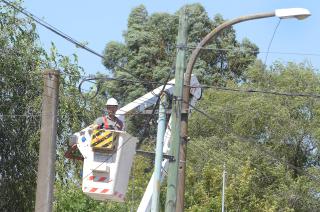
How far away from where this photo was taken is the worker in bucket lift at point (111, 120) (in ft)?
57.4

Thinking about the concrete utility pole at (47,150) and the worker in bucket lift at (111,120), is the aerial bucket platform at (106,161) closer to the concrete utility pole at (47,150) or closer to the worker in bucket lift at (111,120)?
the worker in bucket lift at (111,120)

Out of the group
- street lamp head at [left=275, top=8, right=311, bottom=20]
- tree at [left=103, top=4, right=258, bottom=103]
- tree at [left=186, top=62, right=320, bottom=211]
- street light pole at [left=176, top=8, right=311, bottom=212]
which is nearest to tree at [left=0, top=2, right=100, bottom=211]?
street light pole at [left=176, top=8, right=311, bottom=212]

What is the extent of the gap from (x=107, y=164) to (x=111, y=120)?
1.08 meters

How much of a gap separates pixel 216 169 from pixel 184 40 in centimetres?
2193

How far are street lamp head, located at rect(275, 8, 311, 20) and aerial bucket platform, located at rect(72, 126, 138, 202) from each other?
3.44m

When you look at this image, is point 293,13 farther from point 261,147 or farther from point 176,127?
point 261,147

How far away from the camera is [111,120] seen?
17.8 meters

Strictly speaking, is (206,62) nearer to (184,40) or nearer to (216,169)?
(216,169)

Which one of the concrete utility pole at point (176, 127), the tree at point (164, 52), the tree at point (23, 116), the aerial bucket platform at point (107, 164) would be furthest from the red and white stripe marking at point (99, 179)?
the tree at point (164, 52)

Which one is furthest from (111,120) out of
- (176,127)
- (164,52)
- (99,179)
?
(164,52)

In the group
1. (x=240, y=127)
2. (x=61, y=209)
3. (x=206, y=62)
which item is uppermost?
(x=206, y=62)

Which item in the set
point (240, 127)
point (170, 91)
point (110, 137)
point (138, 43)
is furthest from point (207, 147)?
point (110, 137)

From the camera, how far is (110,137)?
17.0 meters

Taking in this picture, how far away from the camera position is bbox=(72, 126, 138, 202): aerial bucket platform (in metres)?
17.0
